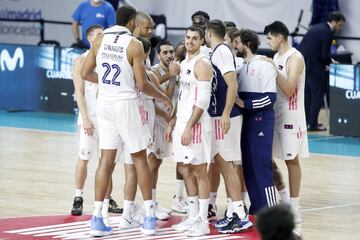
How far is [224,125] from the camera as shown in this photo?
9.91 meters

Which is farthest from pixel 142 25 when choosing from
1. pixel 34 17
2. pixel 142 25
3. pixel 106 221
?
pixel 34 17

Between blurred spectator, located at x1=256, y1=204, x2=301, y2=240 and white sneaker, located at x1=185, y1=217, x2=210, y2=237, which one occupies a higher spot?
blurred spectator, located at x1=256, y1=204, x2=301, y2=240

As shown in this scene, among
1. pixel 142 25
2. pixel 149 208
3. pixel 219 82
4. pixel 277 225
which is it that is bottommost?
pixel 149 208

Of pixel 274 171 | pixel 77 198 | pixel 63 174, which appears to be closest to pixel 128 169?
pixel 77 198

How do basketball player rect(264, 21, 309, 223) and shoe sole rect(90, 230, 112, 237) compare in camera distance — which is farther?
basketball player rect(264, 21, 309, 223)

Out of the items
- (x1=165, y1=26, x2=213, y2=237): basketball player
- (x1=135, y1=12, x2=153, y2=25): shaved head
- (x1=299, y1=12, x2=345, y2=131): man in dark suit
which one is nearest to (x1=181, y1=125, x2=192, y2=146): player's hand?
(x1=165, y1=26, x2=213, y2=237): basketball player

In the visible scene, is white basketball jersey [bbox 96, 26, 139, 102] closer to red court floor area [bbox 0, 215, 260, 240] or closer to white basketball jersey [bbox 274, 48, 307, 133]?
red court floor area [bbox 0, 215, 260, 240]

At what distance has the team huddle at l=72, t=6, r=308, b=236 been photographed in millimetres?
9844

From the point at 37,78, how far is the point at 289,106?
34.3 feet

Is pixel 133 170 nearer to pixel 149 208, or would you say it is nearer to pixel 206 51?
pixel 149 208

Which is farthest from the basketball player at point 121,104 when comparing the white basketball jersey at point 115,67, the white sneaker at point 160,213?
the white sneaker at point 160,213

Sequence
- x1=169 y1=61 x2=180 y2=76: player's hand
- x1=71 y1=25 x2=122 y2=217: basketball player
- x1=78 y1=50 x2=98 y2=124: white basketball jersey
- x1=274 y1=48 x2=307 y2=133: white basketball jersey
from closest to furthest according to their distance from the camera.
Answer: x1=169 y1=61 x2=180 y2=76: player's hand, x1=274 y1=48 x2=307 y2=133: white basketball jersey, x1=71 y1=25 x2=122 y2=217: basketball player, x1=78 y1=50 x2=98 y2=124: white basketball jersey

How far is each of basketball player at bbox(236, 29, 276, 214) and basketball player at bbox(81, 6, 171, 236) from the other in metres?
0.86

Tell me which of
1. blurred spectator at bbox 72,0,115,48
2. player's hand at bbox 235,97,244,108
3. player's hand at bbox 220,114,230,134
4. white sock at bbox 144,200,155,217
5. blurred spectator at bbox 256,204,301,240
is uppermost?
blurred spectator at bbox 72,0,115,48
